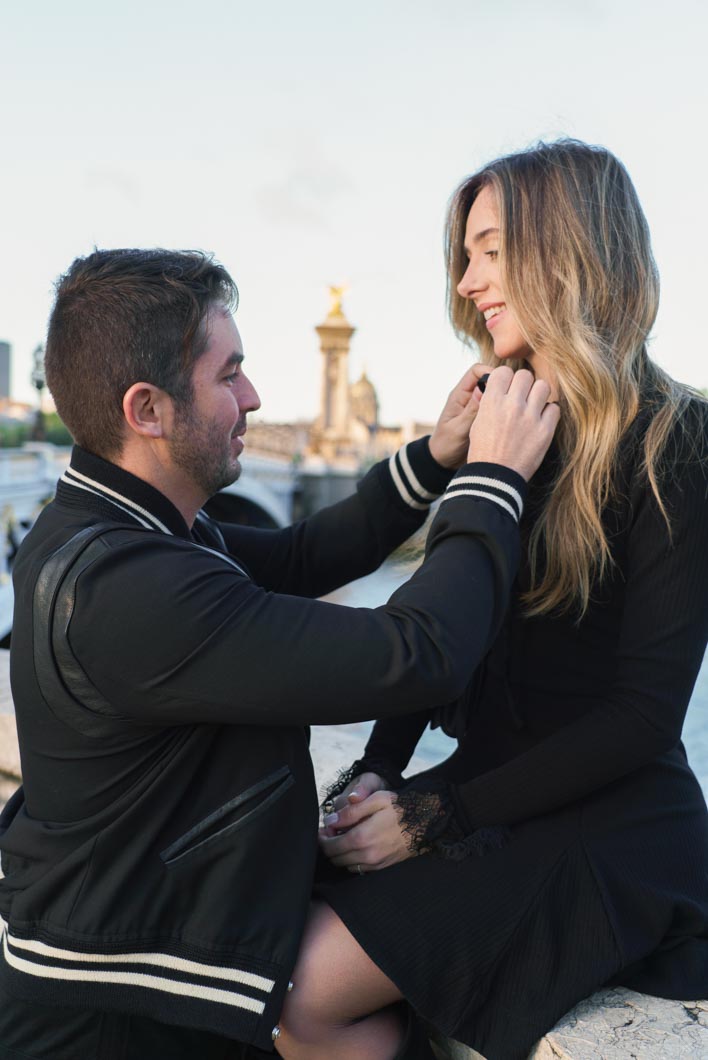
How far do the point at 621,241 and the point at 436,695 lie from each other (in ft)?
2.92

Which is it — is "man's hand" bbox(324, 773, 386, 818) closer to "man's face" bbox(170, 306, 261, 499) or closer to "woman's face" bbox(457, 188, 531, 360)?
"man's face" bbox(170, 306, 261, 499)

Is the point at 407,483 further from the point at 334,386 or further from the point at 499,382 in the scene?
the point at 334,386

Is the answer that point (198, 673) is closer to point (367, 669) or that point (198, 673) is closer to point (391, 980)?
point (367, 669)

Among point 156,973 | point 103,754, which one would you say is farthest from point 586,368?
point 156,973

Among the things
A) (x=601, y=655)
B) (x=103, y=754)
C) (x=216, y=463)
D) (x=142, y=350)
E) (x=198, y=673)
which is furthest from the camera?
(x=601, y=655)

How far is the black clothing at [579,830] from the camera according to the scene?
4.60ft

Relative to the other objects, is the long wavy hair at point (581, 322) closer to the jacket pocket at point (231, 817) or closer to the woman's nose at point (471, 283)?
the woman's nose at point (471, 283)

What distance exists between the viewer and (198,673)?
1215 mm

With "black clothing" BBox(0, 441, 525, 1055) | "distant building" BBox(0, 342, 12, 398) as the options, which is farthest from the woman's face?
"distant building" BBox(0, 342, 12, 398)

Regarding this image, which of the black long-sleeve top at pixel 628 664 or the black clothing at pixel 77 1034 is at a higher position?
the black long-sleeve top at pixel 628 664

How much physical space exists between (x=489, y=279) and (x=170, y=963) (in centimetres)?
123

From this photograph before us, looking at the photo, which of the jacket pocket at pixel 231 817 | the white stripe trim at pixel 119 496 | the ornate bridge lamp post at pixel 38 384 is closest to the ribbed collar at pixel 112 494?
the white stripe trim at pixel 119 496

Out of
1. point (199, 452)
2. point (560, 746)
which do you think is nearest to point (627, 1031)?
point (560, 746)

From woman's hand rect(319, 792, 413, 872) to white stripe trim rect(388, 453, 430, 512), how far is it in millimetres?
640
